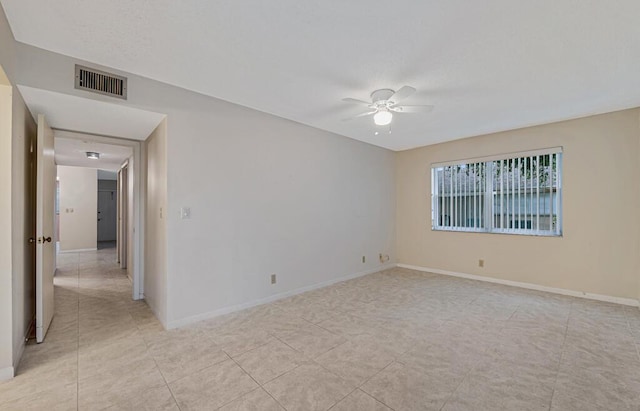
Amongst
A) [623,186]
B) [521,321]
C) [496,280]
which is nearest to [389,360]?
[521,321]

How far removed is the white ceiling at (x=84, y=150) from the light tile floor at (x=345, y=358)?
6.85ft

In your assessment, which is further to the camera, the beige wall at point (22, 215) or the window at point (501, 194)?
the window at point (501, 194)

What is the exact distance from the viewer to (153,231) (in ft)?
11.2

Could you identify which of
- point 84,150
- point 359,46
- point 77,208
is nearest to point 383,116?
point 359,46

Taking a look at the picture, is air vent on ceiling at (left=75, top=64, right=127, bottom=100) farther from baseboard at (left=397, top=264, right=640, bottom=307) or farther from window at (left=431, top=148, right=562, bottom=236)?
baseboard at (left=397, top=264, right=640, bottom=307)

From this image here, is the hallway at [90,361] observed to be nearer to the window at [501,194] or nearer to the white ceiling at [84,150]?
the white ceiling at [84,150]

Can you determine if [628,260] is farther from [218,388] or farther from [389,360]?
[218,388]

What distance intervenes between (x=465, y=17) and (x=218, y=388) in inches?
118

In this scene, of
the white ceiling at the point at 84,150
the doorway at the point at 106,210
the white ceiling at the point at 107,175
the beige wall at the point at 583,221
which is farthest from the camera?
the doorway at the point at 106,210

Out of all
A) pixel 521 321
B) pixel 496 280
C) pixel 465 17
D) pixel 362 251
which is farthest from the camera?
pixel 362 251

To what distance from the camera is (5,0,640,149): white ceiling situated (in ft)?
5.90

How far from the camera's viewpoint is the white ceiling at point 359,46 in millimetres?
1799

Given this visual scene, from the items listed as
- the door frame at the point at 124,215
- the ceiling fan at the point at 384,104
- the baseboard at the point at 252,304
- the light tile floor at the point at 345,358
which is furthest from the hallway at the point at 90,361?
the ceiling fan at the point at 384,104

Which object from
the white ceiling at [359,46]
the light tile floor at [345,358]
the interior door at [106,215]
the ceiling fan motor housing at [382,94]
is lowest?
the light tile floor at [345,358]
